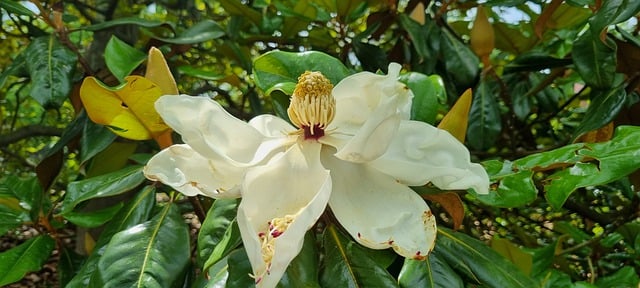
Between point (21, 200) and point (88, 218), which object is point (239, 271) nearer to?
point (88, 218)

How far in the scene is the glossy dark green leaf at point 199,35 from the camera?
1.19 metres

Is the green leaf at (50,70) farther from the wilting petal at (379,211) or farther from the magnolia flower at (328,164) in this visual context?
the wilting petal at (379,211)

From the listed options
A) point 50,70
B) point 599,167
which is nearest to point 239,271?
Result: point 599,167

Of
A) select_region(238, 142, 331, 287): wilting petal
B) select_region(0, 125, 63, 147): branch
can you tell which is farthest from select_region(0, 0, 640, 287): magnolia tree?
select_region(0, 125, 63, 147): branch

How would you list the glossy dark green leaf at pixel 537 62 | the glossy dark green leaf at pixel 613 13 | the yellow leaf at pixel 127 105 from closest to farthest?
the yellow leaf at pixel 127 105 → the glossy dark green leaf at pixel 613 13 → the glossy dark green leaf at pixel 537 62

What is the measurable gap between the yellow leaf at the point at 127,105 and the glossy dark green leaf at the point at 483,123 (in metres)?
0.69

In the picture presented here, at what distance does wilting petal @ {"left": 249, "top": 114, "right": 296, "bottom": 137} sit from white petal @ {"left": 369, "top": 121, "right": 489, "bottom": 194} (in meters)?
0.13

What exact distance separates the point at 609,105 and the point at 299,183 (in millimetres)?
622

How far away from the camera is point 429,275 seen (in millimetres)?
701

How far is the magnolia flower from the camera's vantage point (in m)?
0.59

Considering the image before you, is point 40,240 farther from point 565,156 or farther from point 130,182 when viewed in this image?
point 565,156

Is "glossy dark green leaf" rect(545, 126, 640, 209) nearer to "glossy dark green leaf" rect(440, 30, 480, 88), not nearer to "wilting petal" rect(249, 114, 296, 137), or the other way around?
"wilting petal" rect(249, 114, 296, 137)

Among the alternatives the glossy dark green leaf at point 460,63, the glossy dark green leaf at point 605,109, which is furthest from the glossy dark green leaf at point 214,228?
the glossy dark green leaf at point 460,63

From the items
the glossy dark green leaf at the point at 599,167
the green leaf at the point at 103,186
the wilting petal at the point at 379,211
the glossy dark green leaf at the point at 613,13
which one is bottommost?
the green leaf at the point at 103,186
